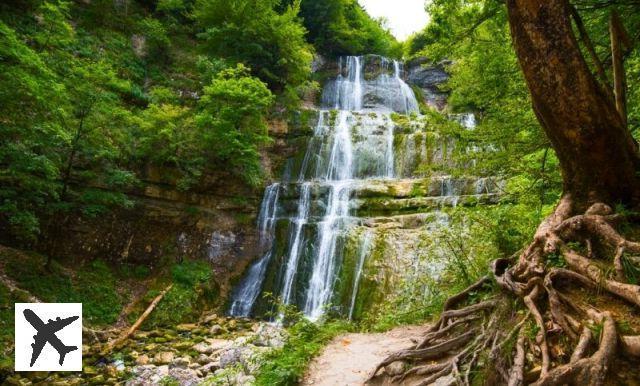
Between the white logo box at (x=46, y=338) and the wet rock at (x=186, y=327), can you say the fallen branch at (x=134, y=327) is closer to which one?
the wet rock at (x=186, y=327)

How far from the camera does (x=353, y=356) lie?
199 inches

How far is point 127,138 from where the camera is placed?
11477 mm

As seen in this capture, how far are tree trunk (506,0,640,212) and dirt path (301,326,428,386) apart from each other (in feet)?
8.94

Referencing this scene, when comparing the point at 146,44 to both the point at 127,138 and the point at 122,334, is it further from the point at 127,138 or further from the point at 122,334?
the point at 122,334

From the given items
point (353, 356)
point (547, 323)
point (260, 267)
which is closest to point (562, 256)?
point (547, 323)

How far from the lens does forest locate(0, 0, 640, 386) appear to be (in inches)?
125

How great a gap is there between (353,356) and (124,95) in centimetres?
1426

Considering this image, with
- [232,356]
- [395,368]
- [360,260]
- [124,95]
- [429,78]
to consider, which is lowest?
[232,356]

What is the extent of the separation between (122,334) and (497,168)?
9.27m

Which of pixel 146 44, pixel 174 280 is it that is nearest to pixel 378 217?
pixel 174 280

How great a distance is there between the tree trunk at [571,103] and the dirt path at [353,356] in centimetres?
272

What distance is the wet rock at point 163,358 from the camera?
8.02m

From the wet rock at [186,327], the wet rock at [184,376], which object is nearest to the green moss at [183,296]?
the wet rock at [186,327]

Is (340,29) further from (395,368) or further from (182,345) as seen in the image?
(395,368)
